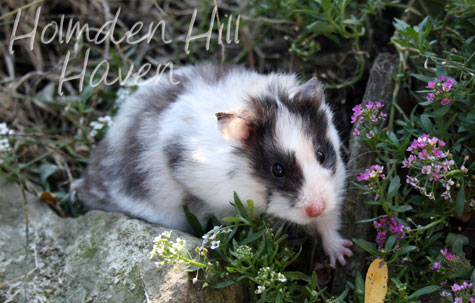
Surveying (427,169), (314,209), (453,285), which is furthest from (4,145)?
(453,285)

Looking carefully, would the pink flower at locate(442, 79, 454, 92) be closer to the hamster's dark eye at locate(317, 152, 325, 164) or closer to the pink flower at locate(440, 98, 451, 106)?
the pink flower at locate(440, 98, 451, 106)

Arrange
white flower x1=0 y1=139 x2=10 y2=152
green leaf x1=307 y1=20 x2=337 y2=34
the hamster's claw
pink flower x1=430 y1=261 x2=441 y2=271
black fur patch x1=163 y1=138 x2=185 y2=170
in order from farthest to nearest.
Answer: white flower x1=0 y1=139 x2=10 y2=152
green leaf x1=307 y1=20 x2=337 y2=34
the hamster's claw
black fur patch x1=163 y1=138 x2=185 y2=170
pink flower x1=430 y1=261 x2=441 y2=271

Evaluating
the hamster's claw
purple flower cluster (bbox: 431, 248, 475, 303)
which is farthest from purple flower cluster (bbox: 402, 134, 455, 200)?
the hamster's claw

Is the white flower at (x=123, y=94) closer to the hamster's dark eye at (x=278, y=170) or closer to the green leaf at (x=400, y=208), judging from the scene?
the hamster's dark eye at (x=278, y=170)

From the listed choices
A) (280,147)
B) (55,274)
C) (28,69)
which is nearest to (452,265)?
(280,147)

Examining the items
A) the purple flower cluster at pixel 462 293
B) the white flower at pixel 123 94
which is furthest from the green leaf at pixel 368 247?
the white flower at pixel 123 94
